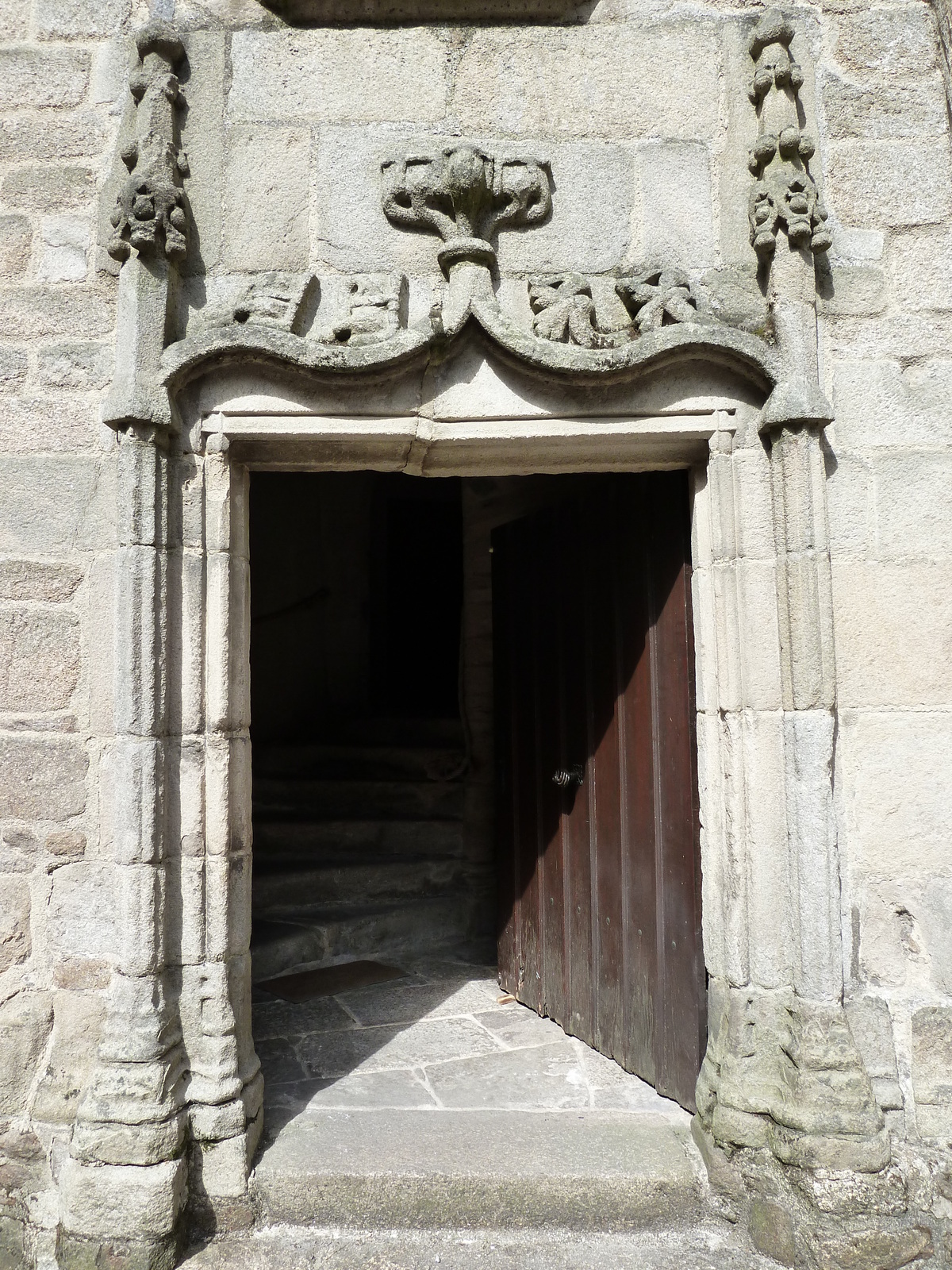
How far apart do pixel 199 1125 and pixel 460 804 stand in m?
2.61

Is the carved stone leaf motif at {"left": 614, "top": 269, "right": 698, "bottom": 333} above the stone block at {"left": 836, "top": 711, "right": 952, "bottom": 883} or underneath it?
above

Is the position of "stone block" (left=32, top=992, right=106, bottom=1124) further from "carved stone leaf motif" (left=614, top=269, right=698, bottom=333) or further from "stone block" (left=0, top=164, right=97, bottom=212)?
"carved stone leaf motif" (left=614, top=269, right=698, bottom=333)

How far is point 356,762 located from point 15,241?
354cm

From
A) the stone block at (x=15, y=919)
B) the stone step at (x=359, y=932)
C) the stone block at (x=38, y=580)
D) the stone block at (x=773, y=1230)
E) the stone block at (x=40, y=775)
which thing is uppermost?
the stone block at (x=38, y=580)

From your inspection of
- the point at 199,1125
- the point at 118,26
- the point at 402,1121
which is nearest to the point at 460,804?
the point at 402,1121

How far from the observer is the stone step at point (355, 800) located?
4746 mm

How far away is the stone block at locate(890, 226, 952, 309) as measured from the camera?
2387mm

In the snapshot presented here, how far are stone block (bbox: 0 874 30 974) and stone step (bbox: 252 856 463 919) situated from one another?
5.69 ft

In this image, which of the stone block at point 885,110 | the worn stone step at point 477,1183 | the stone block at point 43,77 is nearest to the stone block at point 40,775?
the worn stone step at point 477,1183

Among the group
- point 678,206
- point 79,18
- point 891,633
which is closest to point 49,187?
point 79,18

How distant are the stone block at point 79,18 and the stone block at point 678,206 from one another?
1438mm

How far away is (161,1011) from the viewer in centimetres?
217

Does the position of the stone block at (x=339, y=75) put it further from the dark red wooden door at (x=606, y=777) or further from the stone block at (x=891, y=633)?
the stone block at (x=891, y=633)

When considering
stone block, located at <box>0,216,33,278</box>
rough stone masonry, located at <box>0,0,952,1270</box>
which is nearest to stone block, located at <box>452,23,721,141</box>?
rough stone masonry, located at <box>0,0,952,1270</box>
